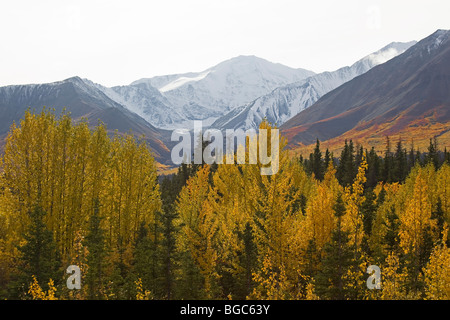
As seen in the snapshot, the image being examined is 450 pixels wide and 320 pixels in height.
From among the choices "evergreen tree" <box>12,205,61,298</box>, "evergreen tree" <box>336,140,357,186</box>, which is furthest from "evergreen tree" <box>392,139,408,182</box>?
"evergreen tree" <box>12,205,61,298</box>

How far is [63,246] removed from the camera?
27562mm

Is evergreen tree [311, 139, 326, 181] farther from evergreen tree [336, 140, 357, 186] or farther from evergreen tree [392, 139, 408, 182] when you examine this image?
evergreen tree [392, 139, 408, 182]

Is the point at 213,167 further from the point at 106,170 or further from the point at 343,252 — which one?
the point at 343,252

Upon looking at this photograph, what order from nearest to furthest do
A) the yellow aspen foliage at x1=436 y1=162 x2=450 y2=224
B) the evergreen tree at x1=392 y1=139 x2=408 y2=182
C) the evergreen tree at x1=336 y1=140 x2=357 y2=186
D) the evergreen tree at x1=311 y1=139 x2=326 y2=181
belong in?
the yellow aspen foliage at x1=436 y1=162 x2=450 y2=224 → the evergreen tree at x1=336 y1=140 x2=357 y2=186 → the evergreen tree at x1=392 y1=139 x2=408 y2=182 → the evergreen tree at x1=311 y1=139 x2=326 y2=181

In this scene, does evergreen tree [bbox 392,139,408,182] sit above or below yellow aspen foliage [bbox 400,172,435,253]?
above

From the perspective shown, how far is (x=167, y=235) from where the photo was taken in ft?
77.9

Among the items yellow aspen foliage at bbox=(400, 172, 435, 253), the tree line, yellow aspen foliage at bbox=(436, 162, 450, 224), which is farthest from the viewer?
yellow aspen foliage at bbox=(436, 162, 450, 224)

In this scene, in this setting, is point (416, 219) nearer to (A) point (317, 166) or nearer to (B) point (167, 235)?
(B) point (167, 235)

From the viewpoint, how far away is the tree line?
69.6ft

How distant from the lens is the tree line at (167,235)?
835 inches

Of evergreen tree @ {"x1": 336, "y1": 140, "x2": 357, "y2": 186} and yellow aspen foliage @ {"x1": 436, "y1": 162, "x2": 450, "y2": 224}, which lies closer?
yellow aspen foliage @ {"x1": 436, "y1": 162, "x2": 450, "y2": 224}
